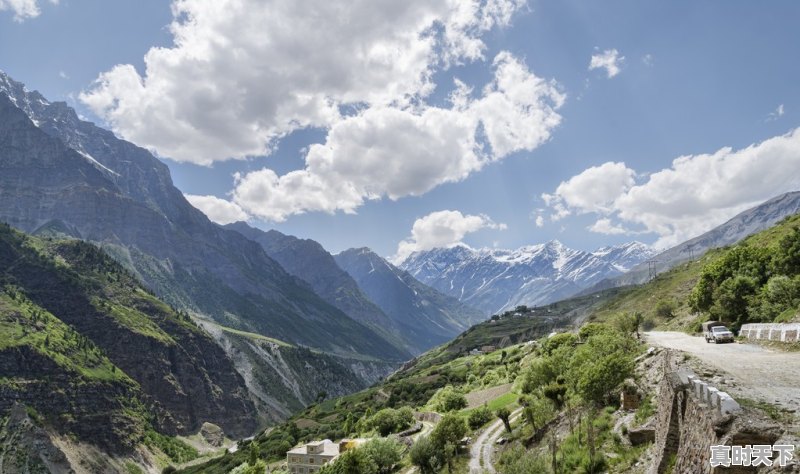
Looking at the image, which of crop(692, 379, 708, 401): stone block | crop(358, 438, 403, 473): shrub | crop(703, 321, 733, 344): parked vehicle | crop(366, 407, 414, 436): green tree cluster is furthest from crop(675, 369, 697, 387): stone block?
crop(366, 407, 414, 436): green tree cluster

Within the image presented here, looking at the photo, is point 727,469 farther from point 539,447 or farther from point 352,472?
point 352,472

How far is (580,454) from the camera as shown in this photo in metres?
29.5

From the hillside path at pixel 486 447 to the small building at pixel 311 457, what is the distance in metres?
44.9

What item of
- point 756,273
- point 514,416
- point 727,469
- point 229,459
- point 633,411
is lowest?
point 229,459

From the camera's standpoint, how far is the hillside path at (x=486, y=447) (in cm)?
4931

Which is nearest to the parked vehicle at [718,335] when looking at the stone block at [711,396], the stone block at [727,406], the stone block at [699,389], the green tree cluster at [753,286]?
the green tree cluster at [753,286]

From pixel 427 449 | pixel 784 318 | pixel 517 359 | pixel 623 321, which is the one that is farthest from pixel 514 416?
pixel 517 359

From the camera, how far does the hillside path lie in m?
49.3

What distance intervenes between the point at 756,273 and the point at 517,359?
69.0 m

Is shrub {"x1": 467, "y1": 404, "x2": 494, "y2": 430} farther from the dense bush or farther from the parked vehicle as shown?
the parked vehicle

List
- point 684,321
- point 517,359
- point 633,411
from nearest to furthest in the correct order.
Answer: point 633,411
point 684,321
point 517,359

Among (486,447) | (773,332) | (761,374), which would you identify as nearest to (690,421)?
(761,374)

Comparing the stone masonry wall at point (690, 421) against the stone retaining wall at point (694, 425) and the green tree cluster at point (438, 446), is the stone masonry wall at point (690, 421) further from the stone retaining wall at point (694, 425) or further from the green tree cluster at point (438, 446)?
the green tree cluster at point (438, 446)

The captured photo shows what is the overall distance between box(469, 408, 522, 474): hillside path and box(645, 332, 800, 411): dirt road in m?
25.0
